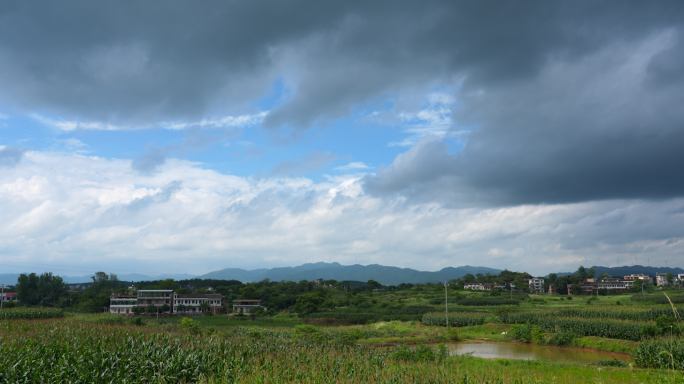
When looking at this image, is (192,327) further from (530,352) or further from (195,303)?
(195,303)

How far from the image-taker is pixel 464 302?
257 ft

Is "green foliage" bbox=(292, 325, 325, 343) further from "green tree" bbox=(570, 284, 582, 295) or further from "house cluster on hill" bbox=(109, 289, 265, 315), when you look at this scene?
"green tree" bbox=(570, 284, 582, 295)

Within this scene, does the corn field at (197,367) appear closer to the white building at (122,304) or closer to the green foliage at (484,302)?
the green foliage at (484,302)

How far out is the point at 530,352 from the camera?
30.9m

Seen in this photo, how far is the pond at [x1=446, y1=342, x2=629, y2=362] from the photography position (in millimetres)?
28094

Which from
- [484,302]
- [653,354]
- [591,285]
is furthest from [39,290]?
[591,285]

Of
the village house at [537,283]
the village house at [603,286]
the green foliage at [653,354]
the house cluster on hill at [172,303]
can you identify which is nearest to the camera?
the green foliage at [653,354]

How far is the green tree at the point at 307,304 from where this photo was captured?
71875 millimetres

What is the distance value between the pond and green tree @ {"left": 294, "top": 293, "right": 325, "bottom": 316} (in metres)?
39.7

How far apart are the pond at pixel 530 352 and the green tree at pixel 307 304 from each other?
39.7 metres

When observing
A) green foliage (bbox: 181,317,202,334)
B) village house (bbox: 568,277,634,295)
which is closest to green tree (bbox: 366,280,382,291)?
village house (bbox: 568,277,634,295)

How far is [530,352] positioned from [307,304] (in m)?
47.6

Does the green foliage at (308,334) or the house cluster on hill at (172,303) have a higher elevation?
the green foliage at (308,334)

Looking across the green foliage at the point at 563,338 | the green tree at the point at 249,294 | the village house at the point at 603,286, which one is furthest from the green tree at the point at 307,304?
the village house at the point at 603,286
